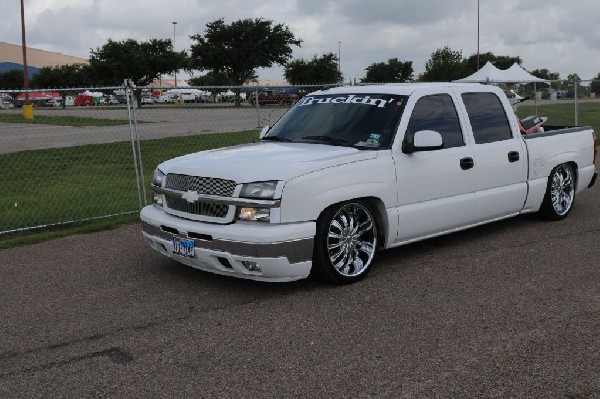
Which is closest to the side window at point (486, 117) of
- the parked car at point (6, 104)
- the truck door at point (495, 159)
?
the truck door at point (495, 159)

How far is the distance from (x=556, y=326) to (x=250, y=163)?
2.51 m

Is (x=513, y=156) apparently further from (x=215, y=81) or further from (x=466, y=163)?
(x=215, y=81)

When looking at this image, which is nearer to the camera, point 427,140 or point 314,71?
point 427,140

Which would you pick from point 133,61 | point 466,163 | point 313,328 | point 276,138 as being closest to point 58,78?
point 133,61

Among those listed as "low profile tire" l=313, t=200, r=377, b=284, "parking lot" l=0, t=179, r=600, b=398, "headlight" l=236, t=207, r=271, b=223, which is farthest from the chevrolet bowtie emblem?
"low profile tire" l=313, t=200, r=377, b=284

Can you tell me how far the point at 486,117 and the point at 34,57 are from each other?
16057 centimetres

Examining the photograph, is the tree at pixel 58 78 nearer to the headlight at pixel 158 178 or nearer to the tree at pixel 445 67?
the tree at pixel 445 67

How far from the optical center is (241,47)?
64.9 meters

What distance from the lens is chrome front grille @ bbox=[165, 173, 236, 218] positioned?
5133mm

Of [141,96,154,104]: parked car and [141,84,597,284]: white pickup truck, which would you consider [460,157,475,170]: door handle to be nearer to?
[141,84,597,284]: white pickup truck

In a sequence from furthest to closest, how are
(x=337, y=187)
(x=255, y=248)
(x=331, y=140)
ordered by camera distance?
(x=331, y=140), (x=337, y=187), (x=255, y=248)

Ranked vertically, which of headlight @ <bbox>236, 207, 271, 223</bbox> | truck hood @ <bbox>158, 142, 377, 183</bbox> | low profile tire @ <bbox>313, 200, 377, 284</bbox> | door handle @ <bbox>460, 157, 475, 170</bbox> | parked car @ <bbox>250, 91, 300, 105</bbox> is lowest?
low profile tire @ <bbox>313, 200, 377, 284</bbox>

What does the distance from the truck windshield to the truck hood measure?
0.70ft

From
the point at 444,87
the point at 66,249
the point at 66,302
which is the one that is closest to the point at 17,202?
the point at 66,249
